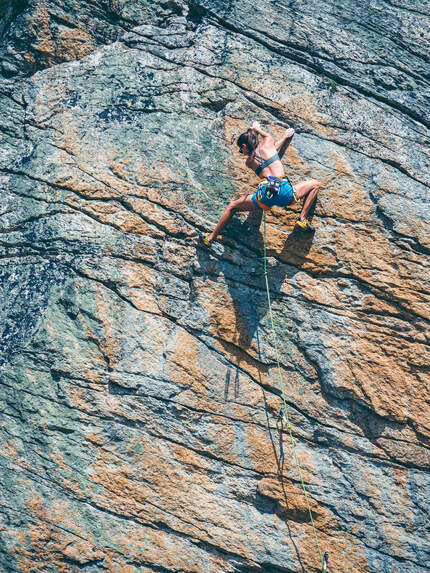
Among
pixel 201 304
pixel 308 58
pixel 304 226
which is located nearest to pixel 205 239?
pixel 201 304

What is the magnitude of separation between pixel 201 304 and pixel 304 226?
1593mm

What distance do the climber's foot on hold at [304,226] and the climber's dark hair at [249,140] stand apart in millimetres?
1077

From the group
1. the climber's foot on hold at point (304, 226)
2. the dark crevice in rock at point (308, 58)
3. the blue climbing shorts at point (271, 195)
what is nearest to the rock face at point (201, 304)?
the dark crevice in rock at point (308, 58)

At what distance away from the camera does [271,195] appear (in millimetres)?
5828

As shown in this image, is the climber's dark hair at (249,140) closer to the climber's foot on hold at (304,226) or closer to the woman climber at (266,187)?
the woman climber at (266,187)

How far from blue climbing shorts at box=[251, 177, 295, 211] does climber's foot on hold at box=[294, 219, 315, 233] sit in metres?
0.30

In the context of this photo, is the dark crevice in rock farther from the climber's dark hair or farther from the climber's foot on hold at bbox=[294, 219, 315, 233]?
the climber's foot on hold at bbox=[294, 219, 315, 233]

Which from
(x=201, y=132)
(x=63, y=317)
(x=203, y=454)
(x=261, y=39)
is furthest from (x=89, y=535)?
(x=261, y=39)

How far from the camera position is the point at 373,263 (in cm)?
618

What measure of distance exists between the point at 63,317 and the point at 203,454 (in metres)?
2.31

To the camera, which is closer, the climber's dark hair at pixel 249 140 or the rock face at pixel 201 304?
the rock face at pixel 201 304

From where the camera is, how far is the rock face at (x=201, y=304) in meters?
5.62

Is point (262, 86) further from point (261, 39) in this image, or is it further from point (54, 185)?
point (54, 185)

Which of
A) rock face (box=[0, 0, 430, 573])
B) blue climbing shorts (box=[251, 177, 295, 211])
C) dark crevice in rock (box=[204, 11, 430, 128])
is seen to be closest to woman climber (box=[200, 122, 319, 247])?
blue climbing shorts (box=[251, 177, 295, 211])
